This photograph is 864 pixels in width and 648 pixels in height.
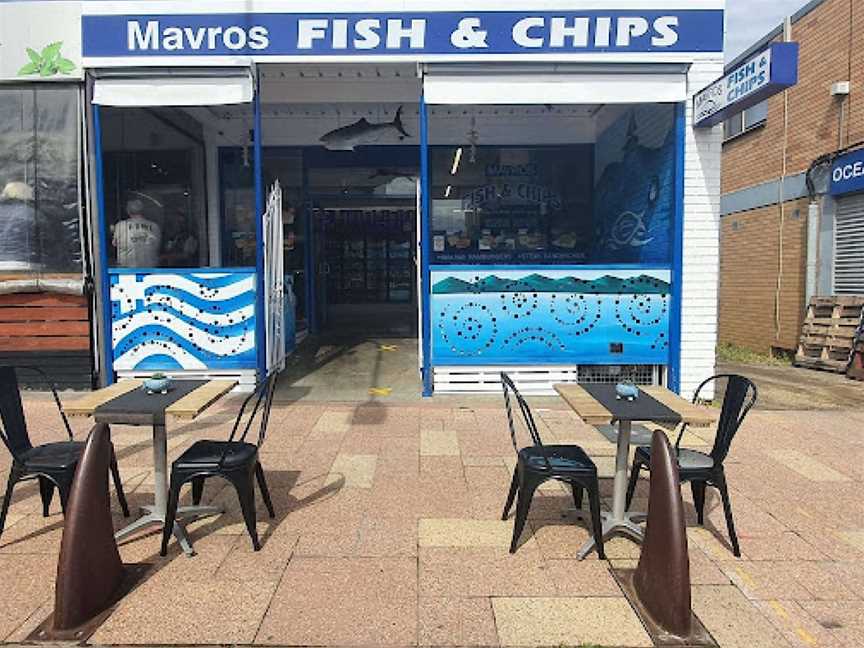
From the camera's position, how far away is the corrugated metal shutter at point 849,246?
10516mm

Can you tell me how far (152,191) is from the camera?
9500mm

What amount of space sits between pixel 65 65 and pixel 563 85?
5.55m

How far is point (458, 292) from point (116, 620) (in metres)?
5.07

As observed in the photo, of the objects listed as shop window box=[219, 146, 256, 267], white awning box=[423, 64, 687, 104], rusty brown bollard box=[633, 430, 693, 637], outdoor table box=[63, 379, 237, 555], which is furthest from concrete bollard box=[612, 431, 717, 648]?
shop window box=[219, 146, 256, 267]

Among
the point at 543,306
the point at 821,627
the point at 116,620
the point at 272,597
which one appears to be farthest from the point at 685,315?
the point at 116,620

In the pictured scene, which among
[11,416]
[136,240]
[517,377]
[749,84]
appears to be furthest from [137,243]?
[749,84]

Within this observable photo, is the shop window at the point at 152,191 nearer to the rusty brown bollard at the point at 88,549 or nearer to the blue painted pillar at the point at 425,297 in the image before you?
the blue painted pillar at the point at 425,297

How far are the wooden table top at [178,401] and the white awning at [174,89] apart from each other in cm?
400

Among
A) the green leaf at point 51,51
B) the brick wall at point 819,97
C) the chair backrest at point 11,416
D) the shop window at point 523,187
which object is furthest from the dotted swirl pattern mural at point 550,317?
the brick wall at point 819,97

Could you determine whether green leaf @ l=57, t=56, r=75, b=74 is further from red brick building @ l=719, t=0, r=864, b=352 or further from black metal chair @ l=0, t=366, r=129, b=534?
red brick building @ l=719, t=0, r=864, b=352

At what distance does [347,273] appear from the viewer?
40.6 ft

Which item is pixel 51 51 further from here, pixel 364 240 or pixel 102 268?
pixel 364 240

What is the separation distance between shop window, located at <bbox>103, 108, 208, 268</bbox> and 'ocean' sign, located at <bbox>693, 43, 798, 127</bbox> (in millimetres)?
7018

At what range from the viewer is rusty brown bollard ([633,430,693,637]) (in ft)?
9.25
